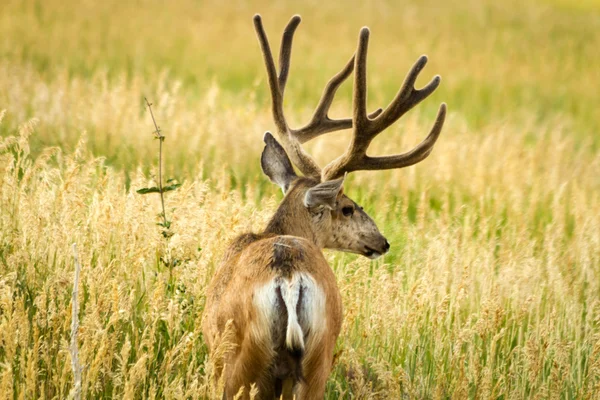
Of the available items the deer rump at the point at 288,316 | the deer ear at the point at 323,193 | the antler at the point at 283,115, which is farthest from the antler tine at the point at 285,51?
the deer rump at the point at 288,316

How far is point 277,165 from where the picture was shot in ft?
18.9

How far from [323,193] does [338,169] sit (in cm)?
76

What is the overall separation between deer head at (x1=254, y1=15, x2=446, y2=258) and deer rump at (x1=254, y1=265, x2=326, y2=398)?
116cm

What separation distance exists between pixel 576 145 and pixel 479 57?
4.76m

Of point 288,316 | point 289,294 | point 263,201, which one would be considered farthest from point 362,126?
point 288,316

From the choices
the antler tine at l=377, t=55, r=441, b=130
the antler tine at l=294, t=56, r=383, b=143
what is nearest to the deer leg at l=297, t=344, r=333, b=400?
the antler tine at l=377, t=55, r=441, b=130

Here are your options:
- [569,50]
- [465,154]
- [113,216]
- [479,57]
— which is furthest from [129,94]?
[569,50]

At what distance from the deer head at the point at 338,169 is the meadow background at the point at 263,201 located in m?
0.32

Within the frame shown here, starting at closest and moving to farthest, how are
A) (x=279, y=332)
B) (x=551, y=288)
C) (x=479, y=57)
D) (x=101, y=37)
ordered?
(x=279, y=332)
(x=551, y=288)
(x=101, y=37)
(x=479, y=57)

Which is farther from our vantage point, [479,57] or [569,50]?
[569,50]

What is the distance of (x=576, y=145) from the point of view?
13.9m

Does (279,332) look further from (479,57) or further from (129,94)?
(479,57)

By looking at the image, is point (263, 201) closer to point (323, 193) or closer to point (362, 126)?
point (362, 126)

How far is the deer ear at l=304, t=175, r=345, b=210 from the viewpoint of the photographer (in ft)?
16.8
